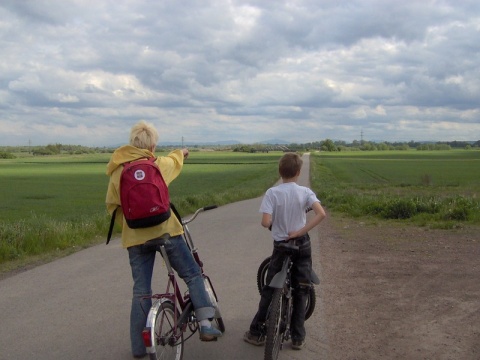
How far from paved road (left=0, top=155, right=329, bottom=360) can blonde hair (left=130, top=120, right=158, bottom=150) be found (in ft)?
5.83

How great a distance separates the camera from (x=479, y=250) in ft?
30.0

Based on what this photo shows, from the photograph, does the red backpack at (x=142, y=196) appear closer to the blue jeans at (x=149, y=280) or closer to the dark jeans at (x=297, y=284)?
the blue jeans at (x=149, y=280)

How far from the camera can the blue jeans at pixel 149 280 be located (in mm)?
4066

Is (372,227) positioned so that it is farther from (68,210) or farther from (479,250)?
(68,210)

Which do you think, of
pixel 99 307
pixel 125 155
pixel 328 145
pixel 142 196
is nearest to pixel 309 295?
pixel 142 196

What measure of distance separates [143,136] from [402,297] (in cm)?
381

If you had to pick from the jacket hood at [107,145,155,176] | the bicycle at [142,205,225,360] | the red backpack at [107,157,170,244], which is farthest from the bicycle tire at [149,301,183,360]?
the jacket hood at [107,145,155,176]

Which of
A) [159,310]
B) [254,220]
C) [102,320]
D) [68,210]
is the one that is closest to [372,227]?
[254,220]

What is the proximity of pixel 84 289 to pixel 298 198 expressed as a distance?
3.56 meters

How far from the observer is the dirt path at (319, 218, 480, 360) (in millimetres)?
4609

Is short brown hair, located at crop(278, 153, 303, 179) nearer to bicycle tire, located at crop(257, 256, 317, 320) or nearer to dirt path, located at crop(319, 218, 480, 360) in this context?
bicycle tire, located at crop(257, 256, 317, 320)

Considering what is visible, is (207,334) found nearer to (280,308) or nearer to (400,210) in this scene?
(280,308)

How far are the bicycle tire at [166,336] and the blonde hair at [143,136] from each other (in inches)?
47.7

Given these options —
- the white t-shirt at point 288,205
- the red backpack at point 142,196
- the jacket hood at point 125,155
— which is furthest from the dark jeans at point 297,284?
the jacket hood at point 125,155
